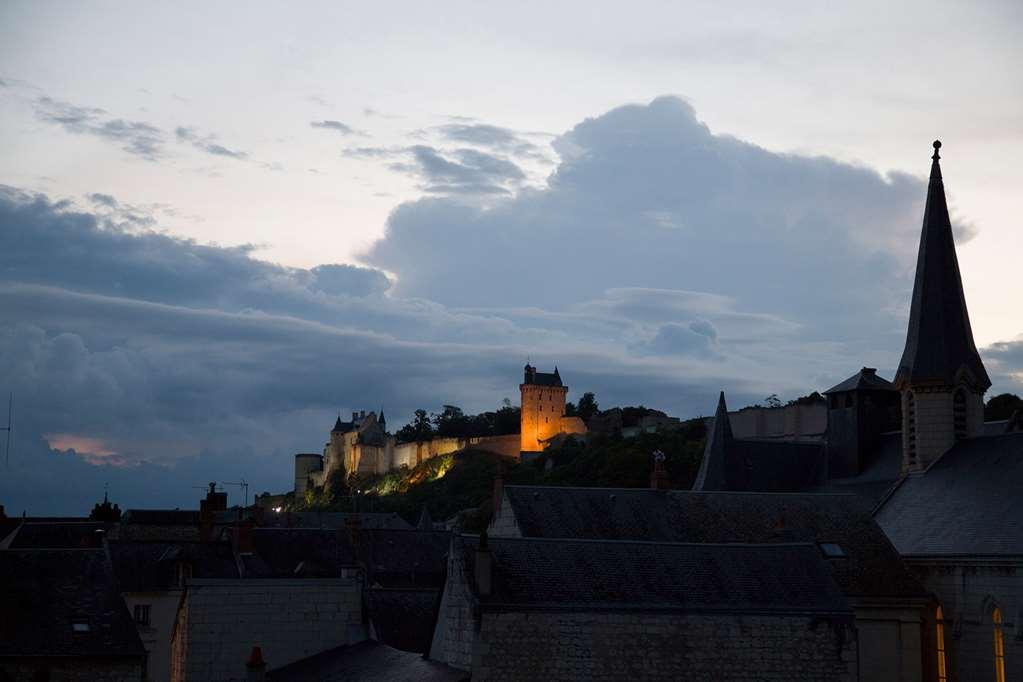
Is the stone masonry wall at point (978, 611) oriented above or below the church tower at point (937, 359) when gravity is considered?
below

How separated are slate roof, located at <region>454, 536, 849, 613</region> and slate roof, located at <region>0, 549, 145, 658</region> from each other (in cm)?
964

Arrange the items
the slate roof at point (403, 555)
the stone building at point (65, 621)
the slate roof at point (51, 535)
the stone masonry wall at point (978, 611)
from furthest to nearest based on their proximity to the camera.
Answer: the slate roof at point (51, 535) → the slate roof at point (403, 555) → the stone masonry wall at point (978, 611) → the stone building at point (65, 621)

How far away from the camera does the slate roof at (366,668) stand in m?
33.4

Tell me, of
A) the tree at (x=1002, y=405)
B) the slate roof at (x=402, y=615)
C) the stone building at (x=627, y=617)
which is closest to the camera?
the stone building at (x=627, y=617)

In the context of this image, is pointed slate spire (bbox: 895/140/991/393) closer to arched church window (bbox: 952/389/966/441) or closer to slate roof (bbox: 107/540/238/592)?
arched church window (bbox: 952/389/966/441)

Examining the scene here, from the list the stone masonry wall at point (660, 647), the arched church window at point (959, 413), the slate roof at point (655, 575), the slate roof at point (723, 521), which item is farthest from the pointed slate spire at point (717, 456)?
Answer: the stone masonry wall at point (660, 647)

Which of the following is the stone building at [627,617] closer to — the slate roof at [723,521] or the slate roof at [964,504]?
the slate roof at [723,521]

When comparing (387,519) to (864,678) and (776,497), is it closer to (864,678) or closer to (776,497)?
(776,497)

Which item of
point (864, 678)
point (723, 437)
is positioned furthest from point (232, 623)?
point (723, 437)

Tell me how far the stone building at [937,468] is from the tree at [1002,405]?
3848 centimetres

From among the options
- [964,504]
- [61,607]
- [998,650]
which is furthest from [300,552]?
[998,650]

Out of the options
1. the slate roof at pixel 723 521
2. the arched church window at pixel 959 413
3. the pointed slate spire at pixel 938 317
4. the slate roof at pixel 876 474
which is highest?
the pointed slate spire at pixel 938 317

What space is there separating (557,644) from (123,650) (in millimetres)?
11256

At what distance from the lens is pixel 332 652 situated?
132 feet
